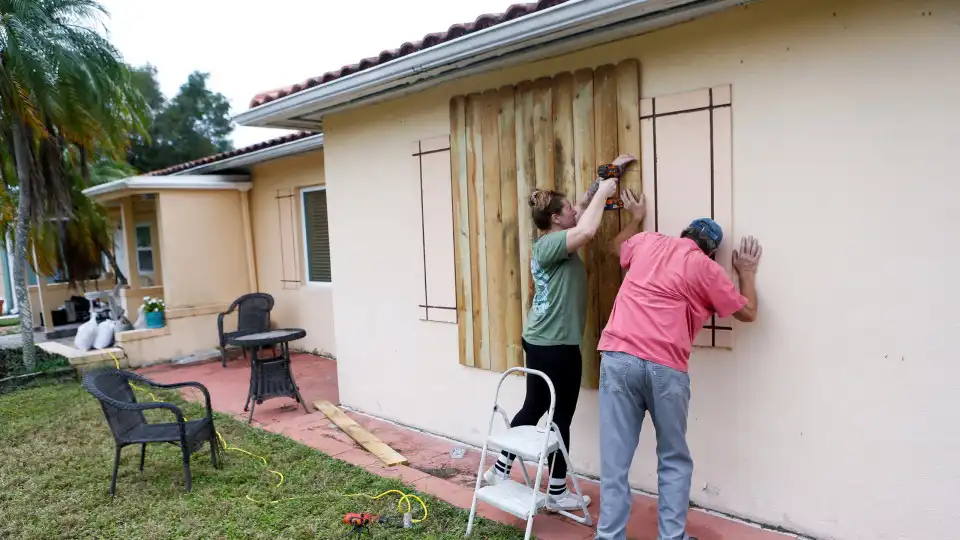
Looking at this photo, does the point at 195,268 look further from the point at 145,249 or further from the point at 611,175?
the point at 611,175

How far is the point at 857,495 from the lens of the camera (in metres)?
2.96

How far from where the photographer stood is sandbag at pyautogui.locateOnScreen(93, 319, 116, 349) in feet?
27.7

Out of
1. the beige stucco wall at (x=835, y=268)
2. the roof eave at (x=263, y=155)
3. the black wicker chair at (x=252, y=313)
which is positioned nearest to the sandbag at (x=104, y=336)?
the black wicker chair at (x=252, y=313)

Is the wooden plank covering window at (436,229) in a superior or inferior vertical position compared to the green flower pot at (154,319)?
superior

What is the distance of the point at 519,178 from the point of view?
418 cm

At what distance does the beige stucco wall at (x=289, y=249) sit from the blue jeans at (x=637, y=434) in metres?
5.91

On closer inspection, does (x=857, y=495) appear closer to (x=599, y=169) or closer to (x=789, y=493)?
(x=789, y=493)

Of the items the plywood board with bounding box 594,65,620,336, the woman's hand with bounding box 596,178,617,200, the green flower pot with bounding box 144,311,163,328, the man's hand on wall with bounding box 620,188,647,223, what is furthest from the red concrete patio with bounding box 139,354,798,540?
the woman's hand with bounding box 596,178,617,200

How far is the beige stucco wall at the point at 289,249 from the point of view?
8.42 metres

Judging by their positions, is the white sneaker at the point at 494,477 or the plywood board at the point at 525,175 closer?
the white sneaker at the point at 494,477

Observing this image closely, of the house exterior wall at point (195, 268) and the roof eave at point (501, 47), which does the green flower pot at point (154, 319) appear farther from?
the roof eave at point (501, 47)

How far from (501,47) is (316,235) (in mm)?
5495

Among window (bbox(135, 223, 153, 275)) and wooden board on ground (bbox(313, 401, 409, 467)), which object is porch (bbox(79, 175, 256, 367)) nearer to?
window (bbox(135, 223, 153, 275))

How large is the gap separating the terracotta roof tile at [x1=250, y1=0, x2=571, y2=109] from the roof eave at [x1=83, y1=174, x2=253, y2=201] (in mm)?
3788
